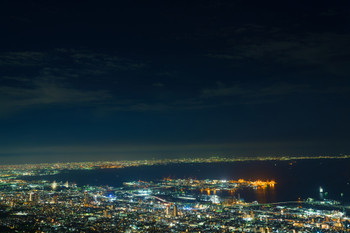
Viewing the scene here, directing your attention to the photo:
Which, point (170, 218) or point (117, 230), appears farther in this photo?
point (170, 218)

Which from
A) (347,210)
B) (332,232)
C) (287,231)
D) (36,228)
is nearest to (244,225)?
(287,231)

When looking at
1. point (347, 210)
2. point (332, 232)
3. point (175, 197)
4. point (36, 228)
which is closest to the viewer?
point (332, 232)

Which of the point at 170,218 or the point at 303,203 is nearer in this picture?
the point at 170,218

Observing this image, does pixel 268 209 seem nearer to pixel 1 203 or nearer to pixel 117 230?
pixel 117 230

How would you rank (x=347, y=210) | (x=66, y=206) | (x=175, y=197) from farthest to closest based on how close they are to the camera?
(x=175, y=197)
(x=66, y=206)
(x=347, y=210)

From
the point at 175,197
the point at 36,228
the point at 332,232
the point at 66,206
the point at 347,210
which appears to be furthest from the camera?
the point at 175,197

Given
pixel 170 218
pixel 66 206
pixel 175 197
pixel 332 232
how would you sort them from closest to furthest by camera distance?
pixel 332 232
pixel 170 218
pixel 66 206
pixel 175 197

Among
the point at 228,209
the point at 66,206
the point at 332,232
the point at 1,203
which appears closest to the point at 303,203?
the point at 228,209

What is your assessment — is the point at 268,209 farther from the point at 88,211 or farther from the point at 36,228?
the point at 36,228
